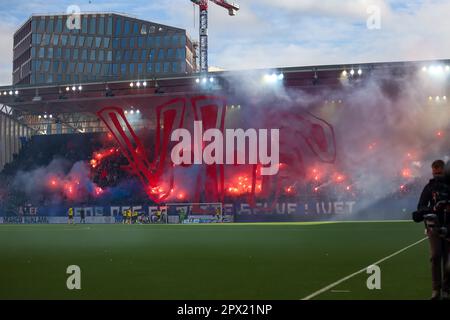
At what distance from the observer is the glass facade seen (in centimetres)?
12580

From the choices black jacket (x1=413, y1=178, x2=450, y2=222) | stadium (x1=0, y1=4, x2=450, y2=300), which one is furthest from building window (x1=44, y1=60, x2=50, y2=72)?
black jacket (x1=413, y1=178, x2=450, y2=222)

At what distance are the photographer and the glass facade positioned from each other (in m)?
121

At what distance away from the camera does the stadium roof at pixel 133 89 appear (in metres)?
59.0

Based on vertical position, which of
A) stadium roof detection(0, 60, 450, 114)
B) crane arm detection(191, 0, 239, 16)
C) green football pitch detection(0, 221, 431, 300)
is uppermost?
crane arm detection(191, 0, 239, 16)

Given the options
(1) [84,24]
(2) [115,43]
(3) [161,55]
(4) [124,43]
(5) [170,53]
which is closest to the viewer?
(1) [84,24]

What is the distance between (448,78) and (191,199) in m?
27.1

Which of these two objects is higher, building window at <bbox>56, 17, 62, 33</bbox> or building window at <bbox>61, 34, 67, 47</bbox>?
building window at <bbox>56, 17, 62, 33</bbox>

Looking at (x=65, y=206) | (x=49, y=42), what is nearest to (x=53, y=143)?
(x=65, y=206)

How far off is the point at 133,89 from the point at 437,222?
6080cm

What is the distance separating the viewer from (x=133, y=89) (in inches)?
2702

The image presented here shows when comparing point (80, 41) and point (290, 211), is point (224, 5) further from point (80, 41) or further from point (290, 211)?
point (290, 211)

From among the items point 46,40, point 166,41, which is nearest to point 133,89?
point 46,40

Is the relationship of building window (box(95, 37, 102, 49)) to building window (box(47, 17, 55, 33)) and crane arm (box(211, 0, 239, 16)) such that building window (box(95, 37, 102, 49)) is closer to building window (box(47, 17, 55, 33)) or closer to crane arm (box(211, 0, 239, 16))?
building window (box(47, 17, 55, 33))

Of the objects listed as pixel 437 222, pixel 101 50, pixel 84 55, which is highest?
pixel 101 50
